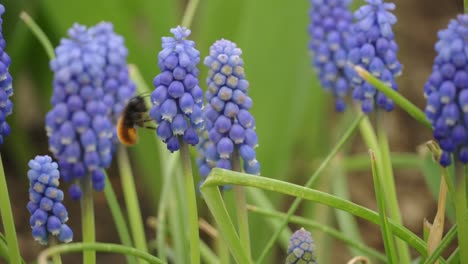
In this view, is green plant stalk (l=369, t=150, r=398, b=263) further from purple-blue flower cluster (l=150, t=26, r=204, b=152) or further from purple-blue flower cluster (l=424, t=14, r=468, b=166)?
purple-blue flower cluster (l=150, t=26, r=204, b=152)

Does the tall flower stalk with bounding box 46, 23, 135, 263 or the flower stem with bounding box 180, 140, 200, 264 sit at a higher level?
the tall flower stalk with bounding box 46, 23, 135, 263

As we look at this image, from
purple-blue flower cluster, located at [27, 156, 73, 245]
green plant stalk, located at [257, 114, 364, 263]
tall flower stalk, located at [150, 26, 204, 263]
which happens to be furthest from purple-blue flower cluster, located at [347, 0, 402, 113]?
purple-blue flower cluster, located at [27, 156, 73, 245]

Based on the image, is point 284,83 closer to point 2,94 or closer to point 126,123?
point 126,123

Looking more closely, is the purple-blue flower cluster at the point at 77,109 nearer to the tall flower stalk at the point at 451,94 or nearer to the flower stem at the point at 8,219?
the flower stem at the point at 8,219

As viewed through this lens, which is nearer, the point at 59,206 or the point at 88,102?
the point at 88,102

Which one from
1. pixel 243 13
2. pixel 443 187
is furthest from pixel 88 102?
pixel 243 13
